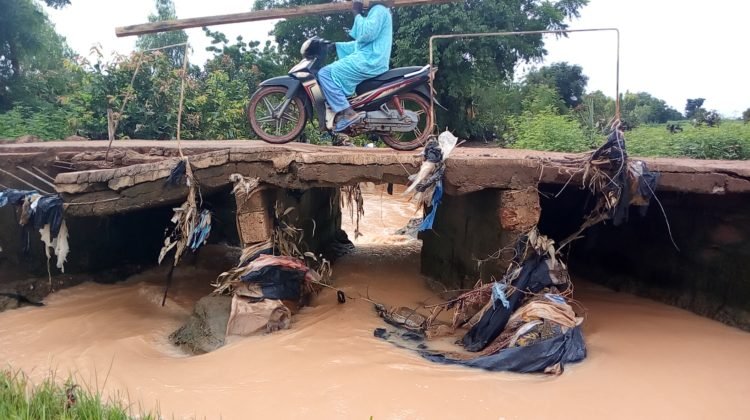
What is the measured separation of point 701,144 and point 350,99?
912 cm

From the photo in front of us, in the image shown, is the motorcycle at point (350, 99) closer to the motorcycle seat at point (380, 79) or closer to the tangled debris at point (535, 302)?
the motorcycle seat at point (380, 79)

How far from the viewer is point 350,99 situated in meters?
5.62

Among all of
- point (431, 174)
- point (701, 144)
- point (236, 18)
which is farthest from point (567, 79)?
point (431, 174)

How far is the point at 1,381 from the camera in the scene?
136 inches

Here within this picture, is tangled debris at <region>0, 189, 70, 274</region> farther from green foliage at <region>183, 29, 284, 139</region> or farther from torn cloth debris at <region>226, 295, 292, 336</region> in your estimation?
green foliage at <region>183, 29, 284, 139</region>

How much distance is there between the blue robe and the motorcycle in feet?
0.40

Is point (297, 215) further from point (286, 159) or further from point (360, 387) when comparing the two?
point (360, 387)

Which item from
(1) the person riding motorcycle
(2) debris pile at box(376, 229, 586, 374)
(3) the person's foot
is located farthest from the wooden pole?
(2) debris pile at box(376, 229, 586, 374)

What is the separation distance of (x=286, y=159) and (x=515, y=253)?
2233mm

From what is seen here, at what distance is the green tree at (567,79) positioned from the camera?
22.5 metres

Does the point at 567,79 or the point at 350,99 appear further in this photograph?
the point at 567,79

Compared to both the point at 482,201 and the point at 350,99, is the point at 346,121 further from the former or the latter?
the point at 482,201

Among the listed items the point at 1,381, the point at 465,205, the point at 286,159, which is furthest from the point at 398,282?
the point at 1,381

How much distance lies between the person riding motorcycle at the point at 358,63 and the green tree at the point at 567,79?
1823 centimetres
